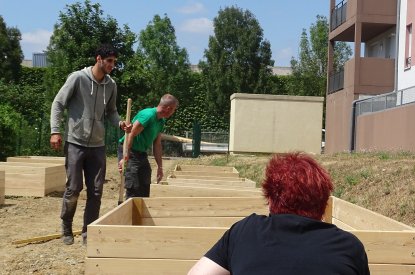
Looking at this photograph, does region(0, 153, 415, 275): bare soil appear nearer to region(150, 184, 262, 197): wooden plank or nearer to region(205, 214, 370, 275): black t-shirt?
region(150, 184, 262, 197): wooden plank

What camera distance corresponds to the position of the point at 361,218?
15.4ft

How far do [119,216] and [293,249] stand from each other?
250cm

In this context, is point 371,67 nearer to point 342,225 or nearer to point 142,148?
point 142,148

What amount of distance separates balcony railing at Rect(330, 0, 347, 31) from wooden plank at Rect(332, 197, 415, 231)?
68.2 feet

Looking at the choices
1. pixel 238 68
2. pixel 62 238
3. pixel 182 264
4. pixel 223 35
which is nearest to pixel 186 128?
pixel 238 68

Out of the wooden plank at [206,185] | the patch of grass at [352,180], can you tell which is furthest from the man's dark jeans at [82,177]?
the patch of grass at [352,180]

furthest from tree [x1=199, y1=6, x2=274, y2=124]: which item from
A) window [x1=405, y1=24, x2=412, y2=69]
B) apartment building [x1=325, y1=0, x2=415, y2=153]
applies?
window [x1=405, y1=24, x2=412, y2=69]

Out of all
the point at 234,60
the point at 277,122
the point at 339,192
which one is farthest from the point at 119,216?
the point at 234,60

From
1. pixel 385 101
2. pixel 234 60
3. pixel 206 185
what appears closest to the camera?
pixel 206 185

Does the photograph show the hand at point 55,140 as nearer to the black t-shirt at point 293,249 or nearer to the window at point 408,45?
the black t-shirt at point 293,249

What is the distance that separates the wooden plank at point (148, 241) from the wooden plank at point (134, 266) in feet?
0.08

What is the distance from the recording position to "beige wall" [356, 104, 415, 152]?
56.5 ft

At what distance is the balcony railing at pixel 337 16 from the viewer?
978 inches

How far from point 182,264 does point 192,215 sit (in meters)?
1.87
